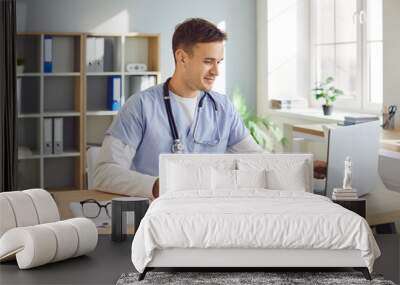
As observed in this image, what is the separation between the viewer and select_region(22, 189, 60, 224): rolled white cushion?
5.94 meters

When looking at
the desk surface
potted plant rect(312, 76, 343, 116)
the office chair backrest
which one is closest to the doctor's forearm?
the office chair backrest

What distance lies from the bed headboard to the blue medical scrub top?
1.11 ft

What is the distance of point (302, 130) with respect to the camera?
695cm

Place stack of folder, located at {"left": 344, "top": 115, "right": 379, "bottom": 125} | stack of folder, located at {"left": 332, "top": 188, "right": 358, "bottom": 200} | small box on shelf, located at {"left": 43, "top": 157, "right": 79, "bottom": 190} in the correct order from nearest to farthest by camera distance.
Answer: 1. stack of folder, located at {"left": 332, "top": 188, "right": 358, "bottom": 200}
2. stack of folder, located at {"left": 344, "top": 115, "right": 379, "bottom": 125}
3. small box on shelf, located at {"left": 43, "top": 157, "right": 79, "bottom": 190}

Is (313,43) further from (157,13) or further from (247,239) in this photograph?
(247,239)

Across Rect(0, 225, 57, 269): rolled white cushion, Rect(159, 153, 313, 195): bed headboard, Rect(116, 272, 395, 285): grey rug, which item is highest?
Rect(159, 153, 313, 195): bed headboard

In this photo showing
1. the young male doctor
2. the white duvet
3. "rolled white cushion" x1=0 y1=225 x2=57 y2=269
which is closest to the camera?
the white duvet

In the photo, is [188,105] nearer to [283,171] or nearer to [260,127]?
[260,127]

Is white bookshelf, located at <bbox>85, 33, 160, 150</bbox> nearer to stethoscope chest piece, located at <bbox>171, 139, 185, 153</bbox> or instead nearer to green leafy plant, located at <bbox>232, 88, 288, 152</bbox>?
stethoscope chest piece, located at <bbox>171, 139, 185, 153</bbox>

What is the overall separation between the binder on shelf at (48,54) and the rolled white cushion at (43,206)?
1225 millimetres

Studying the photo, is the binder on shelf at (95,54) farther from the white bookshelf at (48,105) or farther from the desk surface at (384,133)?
the desk surface at (384,133)

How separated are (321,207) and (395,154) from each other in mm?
1440

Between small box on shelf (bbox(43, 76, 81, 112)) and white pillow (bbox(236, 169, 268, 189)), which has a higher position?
small box on shelf (bbox(43, 76, 81, 112))

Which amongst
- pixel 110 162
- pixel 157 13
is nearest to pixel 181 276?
pixel 110 162
